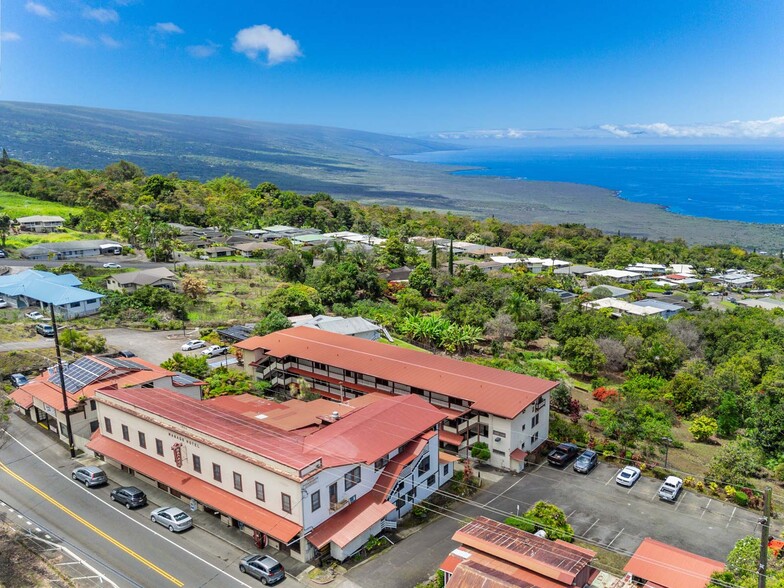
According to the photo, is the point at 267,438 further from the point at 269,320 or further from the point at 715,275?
the point at 715,275

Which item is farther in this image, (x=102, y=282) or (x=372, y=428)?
(x=102, y=282)

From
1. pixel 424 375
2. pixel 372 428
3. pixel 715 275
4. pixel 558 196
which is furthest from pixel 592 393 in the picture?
pixel 558 196

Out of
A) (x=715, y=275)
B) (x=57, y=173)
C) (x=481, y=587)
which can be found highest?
(x=57, y=173)

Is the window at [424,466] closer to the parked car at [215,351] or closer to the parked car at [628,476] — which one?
the parked car at [628,476]

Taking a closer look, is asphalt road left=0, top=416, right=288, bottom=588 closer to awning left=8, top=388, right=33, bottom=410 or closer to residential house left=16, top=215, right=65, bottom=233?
awning left=8, top=388, right=33, bottom=410

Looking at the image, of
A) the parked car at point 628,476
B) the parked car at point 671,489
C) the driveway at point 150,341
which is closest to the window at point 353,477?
the parked car at point 628,476

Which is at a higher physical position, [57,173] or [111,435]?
[57,173]

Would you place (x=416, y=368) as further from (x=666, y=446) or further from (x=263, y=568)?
(x=263, y=568)

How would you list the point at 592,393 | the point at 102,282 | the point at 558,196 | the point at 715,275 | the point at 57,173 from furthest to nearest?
1. the point at 558,196
2. the point at 57,173
3. the point at 715,275
4. the point at 102,282
5. the point at 592,393
